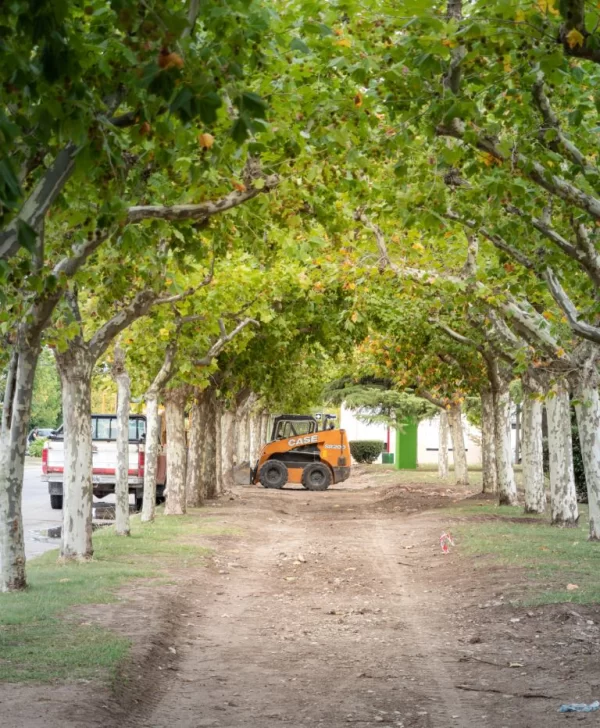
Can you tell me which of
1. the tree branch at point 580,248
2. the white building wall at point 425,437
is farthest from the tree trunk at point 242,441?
the tree branch at point 580,248

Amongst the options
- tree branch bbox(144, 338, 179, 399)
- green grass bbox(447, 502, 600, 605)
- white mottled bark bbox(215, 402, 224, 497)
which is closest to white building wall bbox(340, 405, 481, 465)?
white mottled bark bbox(215, 402, 224, 497)

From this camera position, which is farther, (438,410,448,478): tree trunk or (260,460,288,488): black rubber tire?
(438,410,448,478): tree trunk

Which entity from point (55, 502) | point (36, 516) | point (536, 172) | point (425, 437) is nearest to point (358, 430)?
point (425, 437)

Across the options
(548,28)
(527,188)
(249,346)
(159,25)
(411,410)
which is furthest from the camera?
(411,410)

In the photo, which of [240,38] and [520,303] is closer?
[240,38]

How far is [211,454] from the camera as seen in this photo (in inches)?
1262

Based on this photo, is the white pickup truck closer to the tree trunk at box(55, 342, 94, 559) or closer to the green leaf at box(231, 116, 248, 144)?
the tree trunk at box(55, 342, 94, 559)

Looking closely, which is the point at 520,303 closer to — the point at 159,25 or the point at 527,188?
the point at 527,188

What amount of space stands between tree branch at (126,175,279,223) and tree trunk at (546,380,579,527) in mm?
11053

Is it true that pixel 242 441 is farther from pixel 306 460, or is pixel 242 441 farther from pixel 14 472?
pixel 14 472

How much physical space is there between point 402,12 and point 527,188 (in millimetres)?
2570

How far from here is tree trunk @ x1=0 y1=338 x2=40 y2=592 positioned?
12.1m

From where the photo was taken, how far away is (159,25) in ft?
16.9

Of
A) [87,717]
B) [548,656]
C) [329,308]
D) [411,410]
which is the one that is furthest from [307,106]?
[411,410]
